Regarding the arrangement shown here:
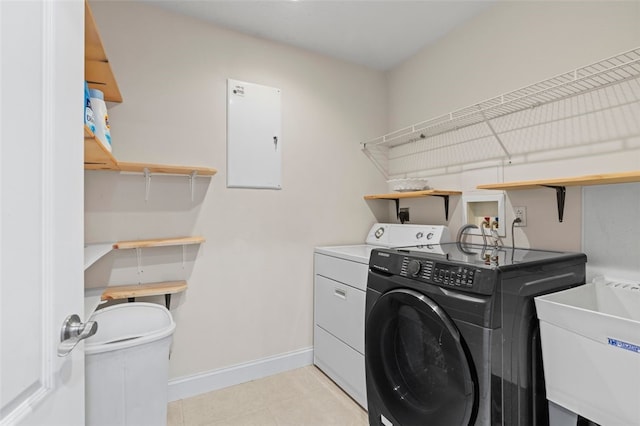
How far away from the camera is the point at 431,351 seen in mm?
1285

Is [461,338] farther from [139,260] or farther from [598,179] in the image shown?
[139,260]

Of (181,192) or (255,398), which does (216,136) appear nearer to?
(181,192)

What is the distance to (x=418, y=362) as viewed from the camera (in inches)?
53.3

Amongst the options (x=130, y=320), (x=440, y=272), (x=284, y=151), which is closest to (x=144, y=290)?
(x=130, y=320)

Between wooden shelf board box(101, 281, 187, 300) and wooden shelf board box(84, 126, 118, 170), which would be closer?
wooden shelf board box(84, 126, 118, 170)

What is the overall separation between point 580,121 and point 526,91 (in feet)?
1.01

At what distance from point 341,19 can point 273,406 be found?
2.52 m

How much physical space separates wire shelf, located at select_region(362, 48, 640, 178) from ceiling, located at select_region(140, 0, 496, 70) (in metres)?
0.63

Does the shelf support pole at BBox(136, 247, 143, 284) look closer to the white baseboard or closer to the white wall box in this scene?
the white baseboard

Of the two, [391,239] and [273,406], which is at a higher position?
[391,239]

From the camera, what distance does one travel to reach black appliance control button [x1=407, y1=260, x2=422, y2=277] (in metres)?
1.32

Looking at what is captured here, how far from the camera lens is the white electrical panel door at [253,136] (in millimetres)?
2133

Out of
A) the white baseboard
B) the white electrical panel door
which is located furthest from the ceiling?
the white baseboard

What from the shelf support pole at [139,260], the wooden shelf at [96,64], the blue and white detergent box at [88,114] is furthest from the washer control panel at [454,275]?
the shelf support pole at [139,260]
